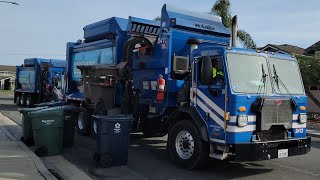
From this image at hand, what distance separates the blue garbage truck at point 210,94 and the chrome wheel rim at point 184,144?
0.02 m

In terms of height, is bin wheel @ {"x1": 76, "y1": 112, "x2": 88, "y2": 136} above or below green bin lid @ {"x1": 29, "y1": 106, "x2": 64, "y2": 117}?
below

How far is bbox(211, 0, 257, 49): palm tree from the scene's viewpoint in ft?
76.9

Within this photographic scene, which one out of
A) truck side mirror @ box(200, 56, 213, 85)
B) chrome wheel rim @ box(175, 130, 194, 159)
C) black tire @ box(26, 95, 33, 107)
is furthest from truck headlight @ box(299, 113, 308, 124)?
black tire @ box(26, 95, 33, 107)

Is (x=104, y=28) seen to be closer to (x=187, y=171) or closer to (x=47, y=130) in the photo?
(x=47, y=130)

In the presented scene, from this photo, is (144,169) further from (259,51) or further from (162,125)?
(259,51)

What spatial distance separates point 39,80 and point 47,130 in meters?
16.7

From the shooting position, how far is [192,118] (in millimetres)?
7496

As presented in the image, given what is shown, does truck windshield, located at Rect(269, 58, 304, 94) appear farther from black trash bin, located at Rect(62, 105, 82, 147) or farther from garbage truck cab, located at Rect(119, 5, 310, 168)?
black trash bin, located at Rect(62, 105, 82, 147)

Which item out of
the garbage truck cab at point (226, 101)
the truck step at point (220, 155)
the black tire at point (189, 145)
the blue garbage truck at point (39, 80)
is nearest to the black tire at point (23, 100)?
the blue garbage truck at point (39, 80)

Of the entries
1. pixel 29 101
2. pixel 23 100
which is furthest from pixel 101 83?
pixel 23 100

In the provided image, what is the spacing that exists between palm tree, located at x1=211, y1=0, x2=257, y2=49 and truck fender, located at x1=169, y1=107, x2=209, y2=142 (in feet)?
53.0

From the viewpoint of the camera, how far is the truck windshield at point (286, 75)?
7.42 m

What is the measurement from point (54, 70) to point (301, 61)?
47.6 feet

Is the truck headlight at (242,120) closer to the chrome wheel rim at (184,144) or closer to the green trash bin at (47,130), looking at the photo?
the chrome wheel rim at (184,144)
